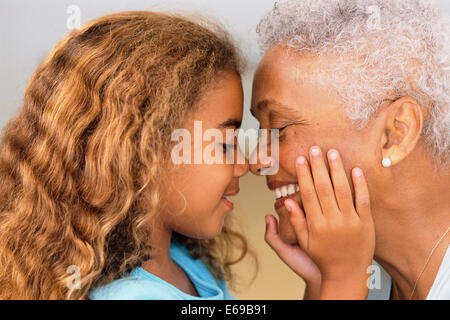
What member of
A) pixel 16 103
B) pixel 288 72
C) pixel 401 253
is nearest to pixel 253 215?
pixel 401 253

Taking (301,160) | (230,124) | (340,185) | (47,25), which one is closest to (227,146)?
(230,124)

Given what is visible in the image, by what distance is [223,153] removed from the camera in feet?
4.13

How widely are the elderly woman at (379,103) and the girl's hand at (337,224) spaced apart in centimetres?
5

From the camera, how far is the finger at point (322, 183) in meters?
1.19

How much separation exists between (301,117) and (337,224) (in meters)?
0.27

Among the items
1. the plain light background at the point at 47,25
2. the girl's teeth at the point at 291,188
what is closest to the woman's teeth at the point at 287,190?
the girl's teeth at the point at 291,188

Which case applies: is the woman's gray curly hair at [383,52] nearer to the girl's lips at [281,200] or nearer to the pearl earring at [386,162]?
the pearl earring at [386,162]

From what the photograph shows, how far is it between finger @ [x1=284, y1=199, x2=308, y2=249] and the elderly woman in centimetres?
4

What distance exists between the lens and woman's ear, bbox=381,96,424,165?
3.80ft

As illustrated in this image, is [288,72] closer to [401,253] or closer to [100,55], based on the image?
[100,55]

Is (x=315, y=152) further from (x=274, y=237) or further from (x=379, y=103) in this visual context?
(x=274, y=237)

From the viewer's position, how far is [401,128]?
3.88 ft

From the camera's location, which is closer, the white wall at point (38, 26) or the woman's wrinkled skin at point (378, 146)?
the woman's wrinkled skin at point (378, 146)

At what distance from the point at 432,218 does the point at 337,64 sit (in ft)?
1.50
